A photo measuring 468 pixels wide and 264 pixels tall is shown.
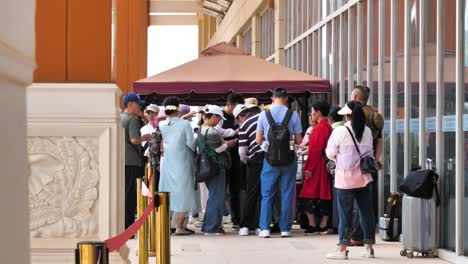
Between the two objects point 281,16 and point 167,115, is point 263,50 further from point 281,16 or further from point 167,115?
point 167,115

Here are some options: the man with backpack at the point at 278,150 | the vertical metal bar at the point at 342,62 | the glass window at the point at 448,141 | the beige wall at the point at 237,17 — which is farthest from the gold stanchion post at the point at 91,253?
the beige wall at the point at 237,17

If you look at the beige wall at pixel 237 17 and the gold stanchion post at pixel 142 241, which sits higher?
the beige wall at pixel 237 17

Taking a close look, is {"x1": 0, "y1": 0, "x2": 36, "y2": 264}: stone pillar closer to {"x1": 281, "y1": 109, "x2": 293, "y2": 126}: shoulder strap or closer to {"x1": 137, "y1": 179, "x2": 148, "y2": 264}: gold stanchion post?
{"x1": 137, "y1": 179, "x2": 148, "y2": 264}: gold stanchion post

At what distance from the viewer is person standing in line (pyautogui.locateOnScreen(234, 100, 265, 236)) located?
13.5 m

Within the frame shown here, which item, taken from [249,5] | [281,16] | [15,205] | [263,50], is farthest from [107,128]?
[249,5]

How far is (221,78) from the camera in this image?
17.2 metres

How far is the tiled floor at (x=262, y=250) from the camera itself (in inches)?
415

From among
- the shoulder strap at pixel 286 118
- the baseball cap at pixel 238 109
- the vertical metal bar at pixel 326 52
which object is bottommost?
the shoulder strap at pixel 286 118

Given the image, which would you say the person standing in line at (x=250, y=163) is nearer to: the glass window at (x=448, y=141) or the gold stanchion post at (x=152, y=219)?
the glass window at (x=448, y=141)

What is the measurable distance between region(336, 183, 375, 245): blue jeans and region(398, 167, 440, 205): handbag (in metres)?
0.48

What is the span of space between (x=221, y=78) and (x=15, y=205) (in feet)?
46.3

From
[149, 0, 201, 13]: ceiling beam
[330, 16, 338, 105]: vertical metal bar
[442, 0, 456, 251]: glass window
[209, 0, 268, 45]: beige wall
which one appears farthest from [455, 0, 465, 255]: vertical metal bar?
[149, 0, 201, 13]: ceiling beam

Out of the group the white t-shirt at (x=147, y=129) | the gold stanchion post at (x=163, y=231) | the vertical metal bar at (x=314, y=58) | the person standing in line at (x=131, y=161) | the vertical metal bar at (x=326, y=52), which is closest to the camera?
the gold stanchion post at (x=163, y=231)

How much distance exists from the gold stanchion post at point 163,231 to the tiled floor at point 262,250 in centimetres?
377
